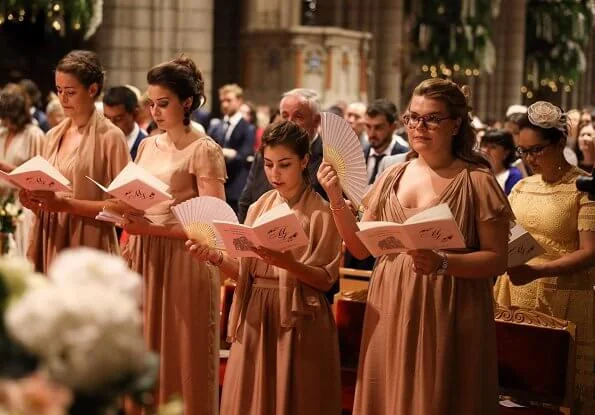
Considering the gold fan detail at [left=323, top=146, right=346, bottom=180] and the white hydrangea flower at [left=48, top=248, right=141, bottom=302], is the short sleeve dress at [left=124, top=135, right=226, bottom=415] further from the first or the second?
the white hydrangea flower at [left=48, top=248, right=141, bottom=302]

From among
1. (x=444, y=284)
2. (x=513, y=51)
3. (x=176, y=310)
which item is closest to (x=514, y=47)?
(x=513, y=51)

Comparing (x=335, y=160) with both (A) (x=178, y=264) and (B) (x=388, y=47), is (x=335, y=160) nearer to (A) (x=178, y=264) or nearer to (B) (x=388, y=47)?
(A) (x=178, y=264)

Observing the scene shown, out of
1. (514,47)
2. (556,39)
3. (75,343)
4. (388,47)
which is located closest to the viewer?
(75,343)

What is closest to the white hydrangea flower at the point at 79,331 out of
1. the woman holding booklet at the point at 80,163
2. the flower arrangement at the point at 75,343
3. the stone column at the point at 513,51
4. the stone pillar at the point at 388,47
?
the flower arrangement at the point at 75,343

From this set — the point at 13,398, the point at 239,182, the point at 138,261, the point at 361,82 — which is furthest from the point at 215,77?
the point at 13,398

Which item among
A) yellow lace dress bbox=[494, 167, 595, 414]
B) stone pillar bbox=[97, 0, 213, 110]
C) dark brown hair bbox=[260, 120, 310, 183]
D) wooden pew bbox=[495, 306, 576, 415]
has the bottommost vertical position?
wooden pew bbox=[495, 306, 576, 415]

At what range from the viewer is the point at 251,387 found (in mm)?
4398

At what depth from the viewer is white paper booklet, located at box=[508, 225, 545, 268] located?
444 centimetres

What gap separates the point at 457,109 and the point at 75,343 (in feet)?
8.44

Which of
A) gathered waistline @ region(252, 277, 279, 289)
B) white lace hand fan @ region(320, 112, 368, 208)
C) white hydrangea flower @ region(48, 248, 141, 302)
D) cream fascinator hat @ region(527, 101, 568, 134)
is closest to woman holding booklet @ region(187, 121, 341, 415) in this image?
gathered waistline @ region(252, 277, 279, 289)

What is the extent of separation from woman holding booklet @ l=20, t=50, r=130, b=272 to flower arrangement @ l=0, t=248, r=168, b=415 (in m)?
3.27

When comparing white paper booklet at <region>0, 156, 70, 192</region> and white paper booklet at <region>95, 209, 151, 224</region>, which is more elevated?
white paper booklet at <region>0, 156, 70, 192</region>

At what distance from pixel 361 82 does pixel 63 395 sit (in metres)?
15.8

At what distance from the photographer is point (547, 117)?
16.4ft
